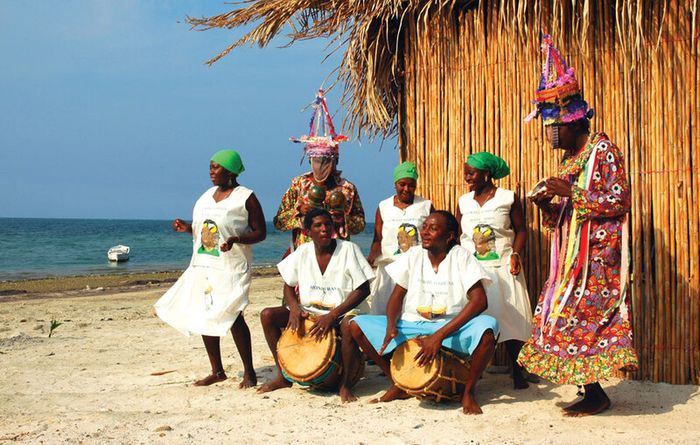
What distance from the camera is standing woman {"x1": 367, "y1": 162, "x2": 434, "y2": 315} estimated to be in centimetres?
545

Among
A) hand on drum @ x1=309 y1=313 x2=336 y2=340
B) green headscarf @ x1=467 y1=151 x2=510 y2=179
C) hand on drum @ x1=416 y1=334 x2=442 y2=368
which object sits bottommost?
hand on drum @ x1=416 y1=334 x2=442 y2=368

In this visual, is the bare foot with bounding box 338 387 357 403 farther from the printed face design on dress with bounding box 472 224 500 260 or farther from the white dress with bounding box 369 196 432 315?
the printed face design on dress with bounding box 472 224 500 260

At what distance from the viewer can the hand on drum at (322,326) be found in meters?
4.91

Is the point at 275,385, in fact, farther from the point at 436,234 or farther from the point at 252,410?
the point at 436,234

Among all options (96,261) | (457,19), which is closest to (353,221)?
(457,19)

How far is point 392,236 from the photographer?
5.54 metres

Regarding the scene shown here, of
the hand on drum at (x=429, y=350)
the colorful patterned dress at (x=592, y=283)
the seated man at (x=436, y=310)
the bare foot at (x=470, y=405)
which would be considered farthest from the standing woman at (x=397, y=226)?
the colorful patterned dress at (x=592, y=283)

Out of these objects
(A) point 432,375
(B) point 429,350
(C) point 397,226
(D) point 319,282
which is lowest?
(A) point 432,375

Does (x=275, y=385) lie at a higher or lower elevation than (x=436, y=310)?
lower

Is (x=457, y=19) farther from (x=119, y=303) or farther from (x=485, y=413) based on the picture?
(x=119, y=303)

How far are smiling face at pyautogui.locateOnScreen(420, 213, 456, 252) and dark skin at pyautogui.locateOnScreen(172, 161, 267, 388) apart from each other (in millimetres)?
A: 1206

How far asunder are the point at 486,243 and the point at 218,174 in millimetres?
1928

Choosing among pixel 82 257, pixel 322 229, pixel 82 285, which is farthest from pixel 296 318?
pixel 82 257

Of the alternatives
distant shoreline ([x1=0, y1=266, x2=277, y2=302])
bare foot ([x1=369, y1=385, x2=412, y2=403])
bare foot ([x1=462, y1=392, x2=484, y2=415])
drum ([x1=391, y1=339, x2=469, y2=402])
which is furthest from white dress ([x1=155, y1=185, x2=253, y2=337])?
distant shoreline ([x1=0, y1=266, x2=277, y2=302])
